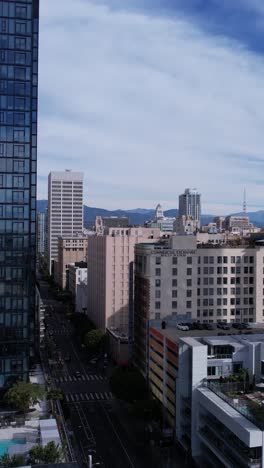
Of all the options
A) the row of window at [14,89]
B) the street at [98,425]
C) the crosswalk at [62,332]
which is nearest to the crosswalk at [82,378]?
the street at [98,425]

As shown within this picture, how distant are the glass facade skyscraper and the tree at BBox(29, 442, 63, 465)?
3027 centimetres

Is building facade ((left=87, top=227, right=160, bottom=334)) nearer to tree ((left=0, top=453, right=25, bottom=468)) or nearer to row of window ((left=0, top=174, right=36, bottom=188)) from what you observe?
row of window ((left=0, top=174, right=36, bottom=188))

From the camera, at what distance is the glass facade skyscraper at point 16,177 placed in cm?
7294

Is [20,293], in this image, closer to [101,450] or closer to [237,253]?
[101,450]

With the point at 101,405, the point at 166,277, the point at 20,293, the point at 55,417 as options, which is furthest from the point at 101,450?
the point at 166,277

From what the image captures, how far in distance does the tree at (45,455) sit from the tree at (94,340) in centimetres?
6348

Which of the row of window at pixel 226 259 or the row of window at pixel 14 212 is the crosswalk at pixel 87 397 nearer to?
the row of window at pixel 226 259

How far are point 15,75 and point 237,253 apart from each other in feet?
155

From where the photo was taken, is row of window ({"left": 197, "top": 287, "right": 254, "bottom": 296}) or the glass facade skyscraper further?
row of window ({"left": 197, "top": 287, "right": 254, "bottom": 296})

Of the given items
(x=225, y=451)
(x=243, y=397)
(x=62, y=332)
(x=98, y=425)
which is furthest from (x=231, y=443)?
(x=62, y=332)

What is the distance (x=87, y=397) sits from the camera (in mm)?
83000

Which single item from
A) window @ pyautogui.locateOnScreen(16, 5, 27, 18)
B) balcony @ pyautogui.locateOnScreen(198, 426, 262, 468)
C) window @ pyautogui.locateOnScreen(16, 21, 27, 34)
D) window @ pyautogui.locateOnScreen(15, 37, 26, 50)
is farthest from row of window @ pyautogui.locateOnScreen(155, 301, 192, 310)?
window @ pyautogui.locateOnScreen(16, 5, 27, 18)

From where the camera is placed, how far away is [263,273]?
9656cm

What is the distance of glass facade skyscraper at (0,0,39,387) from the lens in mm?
72938
